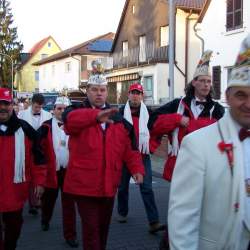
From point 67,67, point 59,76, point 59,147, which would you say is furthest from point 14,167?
point 59,76

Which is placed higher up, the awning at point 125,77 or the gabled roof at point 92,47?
the gabled roof at point 92,47

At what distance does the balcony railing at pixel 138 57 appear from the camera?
99.6ft

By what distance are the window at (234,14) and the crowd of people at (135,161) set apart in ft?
49.8

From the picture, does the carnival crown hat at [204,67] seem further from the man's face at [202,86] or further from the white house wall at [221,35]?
the white house wall at [221,35]

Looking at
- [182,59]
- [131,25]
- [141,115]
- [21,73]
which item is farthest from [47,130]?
[21,73]

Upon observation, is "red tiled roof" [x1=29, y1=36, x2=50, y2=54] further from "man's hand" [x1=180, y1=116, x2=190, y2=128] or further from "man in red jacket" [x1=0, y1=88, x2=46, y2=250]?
"man's hand" [x1=180, y1=116, x2=190, y2=128]

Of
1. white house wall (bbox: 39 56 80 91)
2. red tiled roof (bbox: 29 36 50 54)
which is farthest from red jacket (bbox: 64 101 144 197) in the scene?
red tiled roof (bbox: 29 36 50 54)

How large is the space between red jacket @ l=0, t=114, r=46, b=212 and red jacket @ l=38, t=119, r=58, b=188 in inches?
53.1

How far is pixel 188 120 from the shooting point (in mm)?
5027

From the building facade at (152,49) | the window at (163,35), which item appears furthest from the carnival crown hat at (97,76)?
the window at (163,35)

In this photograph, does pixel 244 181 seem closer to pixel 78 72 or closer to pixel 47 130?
pixel 47 130

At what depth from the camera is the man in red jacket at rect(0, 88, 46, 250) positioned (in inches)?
189

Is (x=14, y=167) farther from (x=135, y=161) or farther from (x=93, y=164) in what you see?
(x=135, y=161)

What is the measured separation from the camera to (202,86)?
5082 mm
